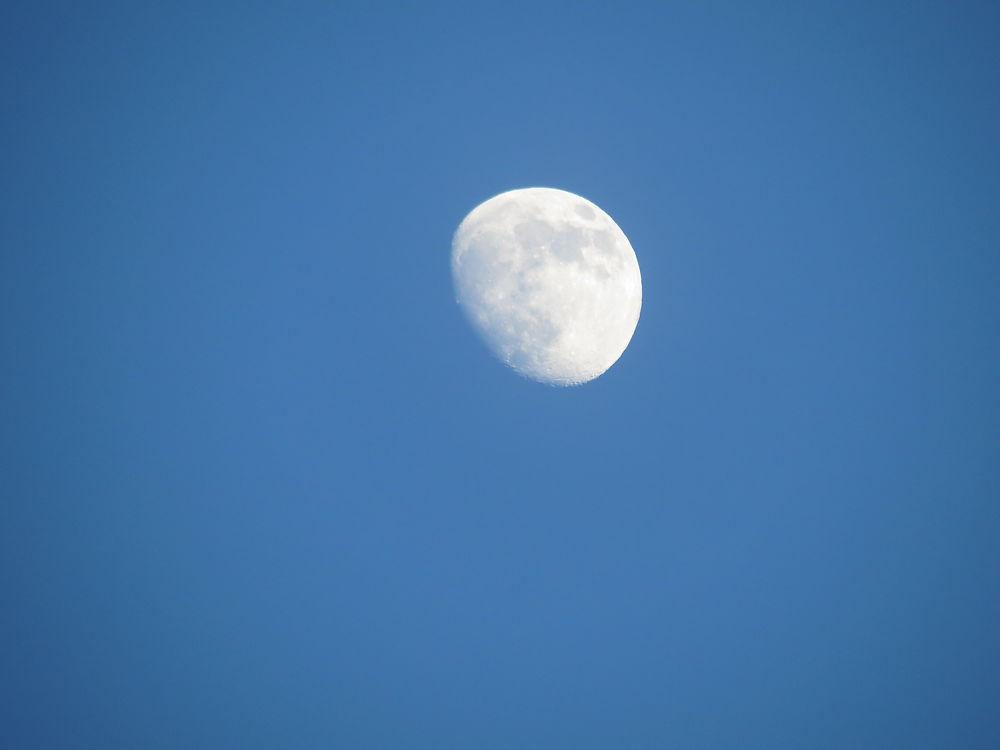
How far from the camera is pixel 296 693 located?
1294 cm

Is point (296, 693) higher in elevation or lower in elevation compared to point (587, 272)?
lower


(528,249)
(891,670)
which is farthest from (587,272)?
(891,670)

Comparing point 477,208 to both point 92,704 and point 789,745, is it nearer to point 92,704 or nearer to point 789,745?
point 92,704

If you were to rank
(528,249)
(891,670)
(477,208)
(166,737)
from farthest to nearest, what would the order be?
(891,670) < (166,737) < (477,208) < (528,249)

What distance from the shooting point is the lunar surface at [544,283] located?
916 cm

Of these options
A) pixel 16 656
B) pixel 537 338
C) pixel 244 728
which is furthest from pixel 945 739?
pixel 16 656

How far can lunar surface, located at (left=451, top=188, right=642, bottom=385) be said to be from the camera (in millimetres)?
9164

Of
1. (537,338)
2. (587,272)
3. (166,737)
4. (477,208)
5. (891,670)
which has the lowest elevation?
(166,737)

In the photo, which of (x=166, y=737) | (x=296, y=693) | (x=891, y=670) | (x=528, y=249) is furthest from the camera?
(x=891, y=670)

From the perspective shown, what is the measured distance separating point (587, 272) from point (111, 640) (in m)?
14.9

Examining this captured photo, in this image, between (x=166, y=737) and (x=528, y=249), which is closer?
(x=528, y=249)

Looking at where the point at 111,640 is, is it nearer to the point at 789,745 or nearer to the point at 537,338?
the point at 537,338

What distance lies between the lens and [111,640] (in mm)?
11930

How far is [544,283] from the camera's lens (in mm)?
9102
